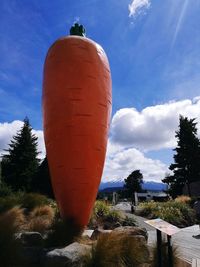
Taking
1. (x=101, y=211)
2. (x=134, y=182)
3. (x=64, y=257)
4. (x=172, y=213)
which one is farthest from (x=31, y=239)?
(x=134, y=182)

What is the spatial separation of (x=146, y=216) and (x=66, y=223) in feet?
35.6

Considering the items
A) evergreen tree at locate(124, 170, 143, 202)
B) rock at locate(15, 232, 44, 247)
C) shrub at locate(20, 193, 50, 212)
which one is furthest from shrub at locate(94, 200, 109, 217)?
evergreen tree at locate(124, 170, 143, 202)

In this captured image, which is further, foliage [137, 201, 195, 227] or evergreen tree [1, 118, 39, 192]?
evergreen tree [1, 118, 39, 192]

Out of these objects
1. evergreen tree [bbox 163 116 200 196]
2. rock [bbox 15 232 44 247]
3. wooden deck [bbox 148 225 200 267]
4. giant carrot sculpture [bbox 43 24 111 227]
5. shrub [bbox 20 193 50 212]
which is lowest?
wooden deck [bbox 148 225 200 267]

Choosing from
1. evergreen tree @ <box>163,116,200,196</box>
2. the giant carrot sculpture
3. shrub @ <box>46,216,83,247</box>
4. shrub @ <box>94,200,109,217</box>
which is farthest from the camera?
evergreen tree @ <box>163,116,200,196</box>

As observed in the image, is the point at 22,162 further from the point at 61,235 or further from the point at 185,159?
the point at 61,235

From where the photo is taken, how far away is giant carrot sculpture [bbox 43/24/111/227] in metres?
7.07

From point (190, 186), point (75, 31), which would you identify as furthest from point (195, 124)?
point (75, 31)

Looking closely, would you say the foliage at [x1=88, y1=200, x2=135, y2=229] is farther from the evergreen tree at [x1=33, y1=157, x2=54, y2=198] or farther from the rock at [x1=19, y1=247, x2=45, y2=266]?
the evergreen tree at [x1=33, y1=157, x2=54, y2=198]

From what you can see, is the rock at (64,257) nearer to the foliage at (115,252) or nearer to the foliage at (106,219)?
the foliage at (115,252)

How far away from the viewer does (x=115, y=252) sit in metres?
4.74

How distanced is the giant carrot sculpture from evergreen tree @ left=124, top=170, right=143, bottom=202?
61887mm

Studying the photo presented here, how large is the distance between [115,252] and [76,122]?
3.17 meters

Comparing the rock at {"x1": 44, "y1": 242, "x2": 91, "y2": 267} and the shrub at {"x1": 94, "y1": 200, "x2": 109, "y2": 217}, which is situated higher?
the shrub at {"x1": 94, "y1": 200, "x2": 109, "y2": 217}
